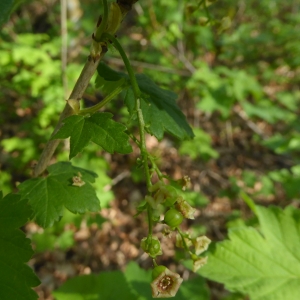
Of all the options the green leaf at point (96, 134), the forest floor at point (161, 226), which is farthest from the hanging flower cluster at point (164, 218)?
the forest floor at point (161, 226)

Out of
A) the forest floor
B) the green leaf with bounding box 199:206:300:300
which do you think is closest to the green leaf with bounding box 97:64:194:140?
the green leaf with bounding box 199:206:300:300

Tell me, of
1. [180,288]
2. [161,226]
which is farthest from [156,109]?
[161,226]

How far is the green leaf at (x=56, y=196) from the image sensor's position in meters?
1.04

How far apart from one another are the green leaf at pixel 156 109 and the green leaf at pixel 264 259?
0.66m

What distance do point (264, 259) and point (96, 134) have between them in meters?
1.06

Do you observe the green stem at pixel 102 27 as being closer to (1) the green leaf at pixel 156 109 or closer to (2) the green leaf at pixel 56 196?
(1) the green leaf at pixel 156 109

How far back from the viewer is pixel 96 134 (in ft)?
2.93

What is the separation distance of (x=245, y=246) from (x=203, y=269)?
9.3 inches

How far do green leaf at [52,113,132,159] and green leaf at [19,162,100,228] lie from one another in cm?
25

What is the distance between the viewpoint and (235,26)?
7.00 m

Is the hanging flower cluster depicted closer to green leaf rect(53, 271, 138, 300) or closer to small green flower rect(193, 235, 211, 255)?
small green flower rect(193, 235, 211, 255)

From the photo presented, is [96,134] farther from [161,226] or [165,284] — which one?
[161,226]

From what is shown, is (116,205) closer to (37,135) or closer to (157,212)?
(37,135)

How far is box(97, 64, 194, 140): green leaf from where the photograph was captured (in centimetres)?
103
